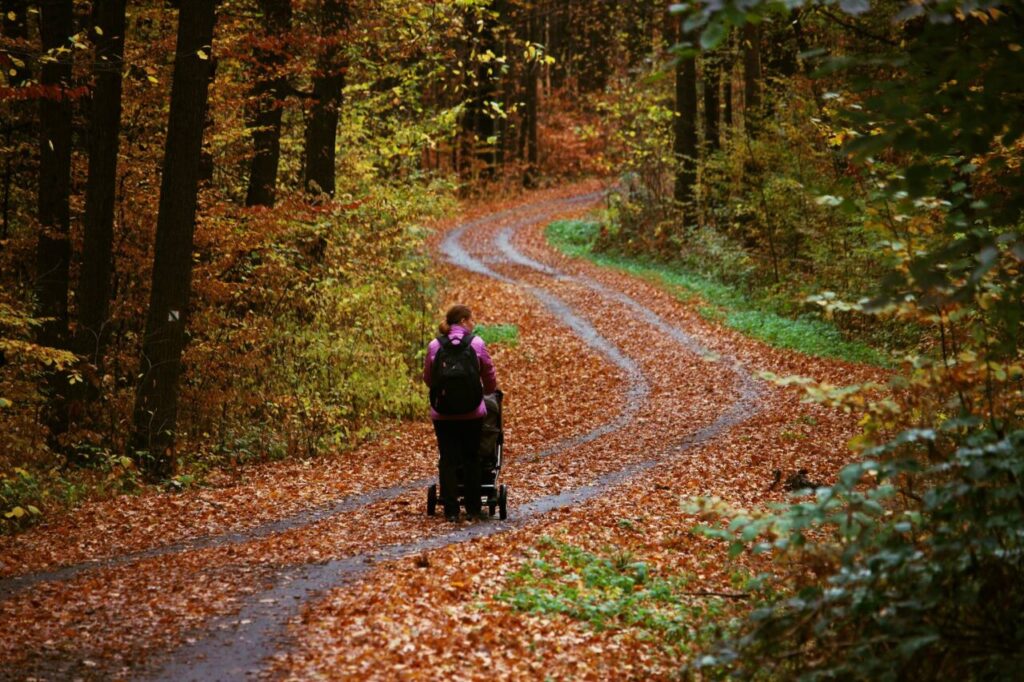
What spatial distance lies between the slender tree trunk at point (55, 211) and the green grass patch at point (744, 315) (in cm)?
1489

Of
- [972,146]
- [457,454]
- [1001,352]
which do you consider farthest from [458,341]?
[972,146]

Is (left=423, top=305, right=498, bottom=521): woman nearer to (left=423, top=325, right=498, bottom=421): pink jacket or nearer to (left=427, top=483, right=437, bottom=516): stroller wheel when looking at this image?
(left=423, top=325, right=498, bottom=421): pink jacket

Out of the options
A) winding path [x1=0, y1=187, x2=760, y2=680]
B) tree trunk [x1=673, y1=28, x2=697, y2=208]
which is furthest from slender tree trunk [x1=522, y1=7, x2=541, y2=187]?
winding path [x1=0, y1=187, x2=760, y2=680]

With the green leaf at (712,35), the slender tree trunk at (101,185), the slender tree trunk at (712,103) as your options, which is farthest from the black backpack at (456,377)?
the slender tree trunk at (712,103)

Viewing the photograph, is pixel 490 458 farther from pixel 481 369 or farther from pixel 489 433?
pixel 481 369

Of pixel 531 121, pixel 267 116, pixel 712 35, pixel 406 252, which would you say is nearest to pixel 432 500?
pixel 712 35

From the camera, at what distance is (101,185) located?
14.3 metres

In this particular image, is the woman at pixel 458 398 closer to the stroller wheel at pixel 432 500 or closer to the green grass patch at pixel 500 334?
the stroller wheel at pixel 432 500

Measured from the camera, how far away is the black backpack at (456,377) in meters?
10.5

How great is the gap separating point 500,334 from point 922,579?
21.2m

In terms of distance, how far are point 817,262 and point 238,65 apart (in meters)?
14.3

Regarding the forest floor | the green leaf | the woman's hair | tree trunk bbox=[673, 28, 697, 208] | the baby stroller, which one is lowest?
the forest floor

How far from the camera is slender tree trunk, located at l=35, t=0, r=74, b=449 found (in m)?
14.2

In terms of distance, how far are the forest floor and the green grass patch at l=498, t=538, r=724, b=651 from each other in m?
0.10
